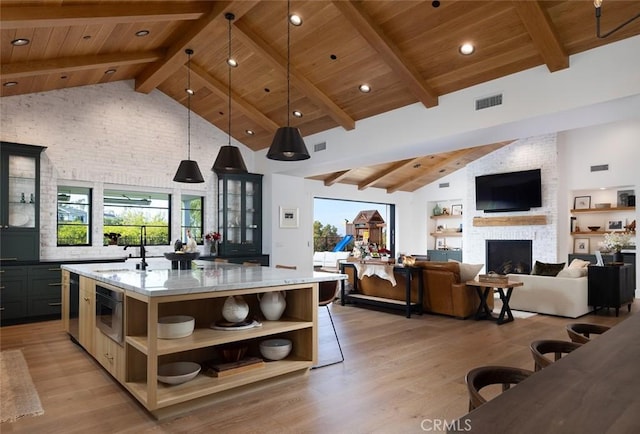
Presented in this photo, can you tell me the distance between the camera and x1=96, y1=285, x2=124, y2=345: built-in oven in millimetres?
3195

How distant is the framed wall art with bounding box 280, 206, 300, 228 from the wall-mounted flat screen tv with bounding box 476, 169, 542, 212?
545cm

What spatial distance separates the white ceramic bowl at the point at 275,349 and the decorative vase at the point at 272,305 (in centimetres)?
23

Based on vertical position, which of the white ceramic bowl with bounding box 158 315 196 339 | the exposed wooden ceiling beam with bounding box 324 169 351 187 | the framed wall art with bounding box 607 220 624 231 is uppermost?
the exposed wooden ceiling beam with bounding box 324 169 351 187

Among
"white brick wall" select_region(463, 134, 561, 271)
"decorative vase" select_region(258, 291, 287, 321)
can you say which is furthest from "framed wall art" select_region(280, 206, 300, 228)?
"white brick wall" select_region(463, 134, 561, 271)

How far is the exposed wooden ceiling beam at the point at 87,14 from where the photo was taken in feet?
12.4

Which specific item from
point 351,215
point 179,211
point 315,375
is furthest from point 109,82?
point 351,215

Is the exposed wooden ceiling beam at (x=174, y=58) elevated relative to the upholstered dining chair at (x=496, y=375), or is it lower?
elevated

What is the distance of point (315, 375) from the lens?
12.1ft

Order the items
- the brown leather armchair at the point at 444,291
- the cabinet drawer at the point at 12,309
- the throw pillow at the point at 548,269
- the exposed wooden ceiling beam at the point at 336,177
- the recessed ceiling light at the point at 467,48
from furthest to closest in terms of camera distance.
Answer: the exposed wooden ceiling beam at the point at 336,177
the throw pillow at the point at 548,269
the brown leather armchair at the point at 444,291
the cabinet drawer at the point at 12,309
the recessed ceiling light at the point at 467,48

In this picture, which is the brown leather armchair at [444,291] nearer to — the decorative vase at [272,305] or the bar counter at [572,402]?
the decorative vase at [272,305]

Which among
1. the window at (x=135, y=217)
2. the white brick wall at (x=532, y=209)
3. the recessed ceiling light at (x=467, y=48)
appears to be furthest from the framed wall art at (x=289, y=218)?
the white brick wall at (x=532, y=209)

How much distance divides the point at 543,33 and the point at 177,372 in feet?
15.3

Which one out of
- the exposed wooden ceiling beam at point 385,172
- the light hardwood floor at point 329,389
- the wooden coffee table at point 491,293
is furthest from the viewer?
the exposed wooden ceiling beam at point 385,172

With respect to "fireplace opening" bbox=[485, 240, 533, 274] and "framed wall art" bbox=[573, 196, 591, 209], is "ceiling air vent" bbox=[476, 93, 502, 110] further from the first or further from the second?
"framed wall art" bbox=[573, 196, 591, 209]
